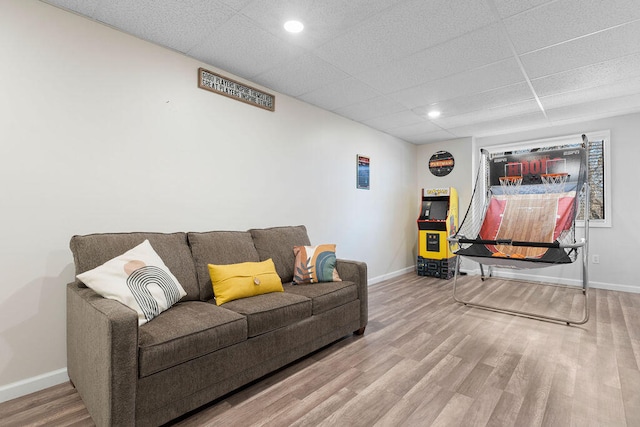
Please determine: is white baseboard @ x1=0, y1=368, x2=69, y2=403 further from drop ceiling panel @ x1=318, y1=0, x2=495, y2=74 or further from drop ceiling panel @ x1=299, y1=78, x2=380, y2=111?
drop ceiling panel @ x1=299, y1=78, x2=380, y2=111

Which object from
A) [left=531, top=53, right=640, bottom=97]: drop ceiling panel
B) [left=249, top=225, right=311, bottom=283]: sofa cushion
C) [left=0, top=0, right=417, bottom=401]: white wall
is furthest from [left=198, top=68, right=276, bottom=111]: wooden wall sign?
[left=531, top=53, right=640, bottom=97]: drop ceiling panel

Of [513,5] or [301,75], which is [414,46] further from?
[301,75]

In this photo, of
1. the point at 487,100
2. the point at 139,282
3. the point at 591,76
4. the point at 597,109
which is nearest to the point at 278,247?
the point at 139,282

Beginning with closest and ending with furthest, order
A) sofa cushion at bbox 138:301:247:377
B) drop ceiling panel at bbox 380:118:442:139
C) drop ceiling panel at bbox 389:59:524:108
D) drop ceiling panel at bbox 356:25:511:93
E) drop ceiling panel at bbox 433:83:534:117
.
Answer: sofa cushion at bbox 138:301:247:377 → drop ceiling panel at bbox 356:25:511:93 → drop ceiling panel at bbox 389:59:524:108 → drop ceiling panel at bbox 433:83:534:117 → drop ceiling panel at bbox 380:118:442:139

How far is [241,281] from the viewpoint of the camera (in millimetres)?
2258

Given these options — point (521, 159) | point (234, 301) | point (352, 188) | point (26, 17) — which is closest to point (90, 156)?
point (26, 17)

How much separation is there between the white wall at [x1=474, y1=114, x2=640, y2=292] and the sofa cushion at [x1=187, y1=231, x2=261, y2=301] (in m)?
4.97

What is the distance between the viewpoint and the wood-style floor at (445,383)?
65.4 inches

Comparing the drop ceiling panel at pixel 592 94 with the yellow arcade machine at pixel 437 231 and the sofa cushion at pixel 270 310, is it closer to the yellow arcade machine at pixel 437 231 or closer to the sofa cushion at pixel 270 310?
the yellow arcade machine at pixel 437 231

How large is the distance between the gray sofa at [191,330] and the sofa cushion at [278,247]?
0.01m

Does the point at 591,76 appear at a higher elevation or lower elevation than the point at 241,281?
higher

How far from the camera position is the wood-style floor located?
166cm

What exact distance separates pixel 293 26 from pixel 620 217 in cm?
510

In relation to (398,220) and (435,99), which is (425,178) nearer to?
(398,220)
